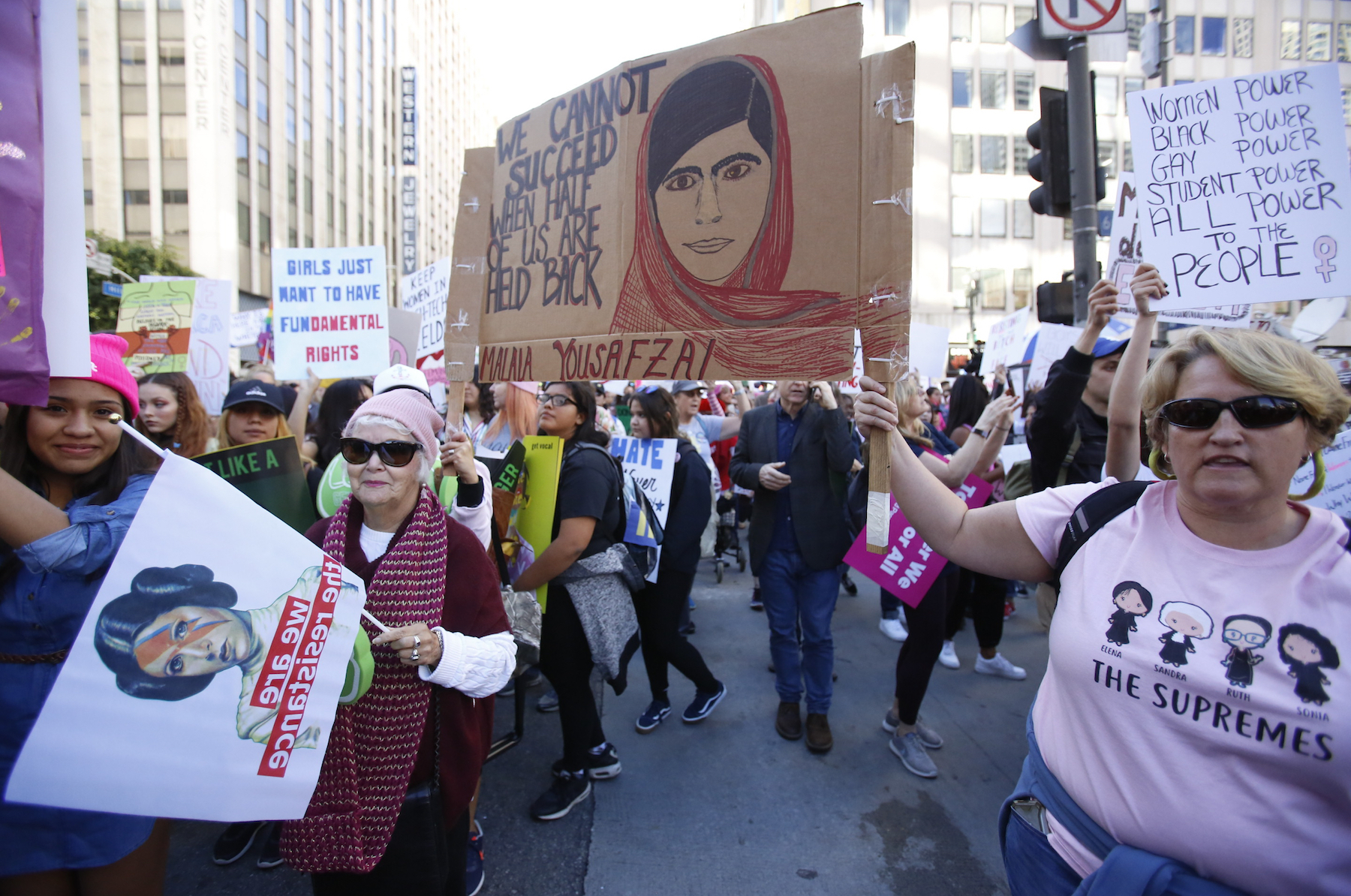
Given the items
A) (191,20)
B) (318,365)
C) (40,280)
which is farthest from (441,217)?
(40,280)

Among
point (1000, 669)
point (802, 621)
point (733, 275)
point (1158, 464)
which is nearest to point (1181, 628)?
point (1158, 464)

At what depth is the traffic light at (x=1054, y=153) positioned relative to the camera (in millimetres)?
4227

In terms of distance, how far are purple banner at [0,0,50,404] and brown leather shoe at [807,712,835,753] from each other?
11.3ft

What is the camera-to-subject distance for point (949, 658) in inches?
184

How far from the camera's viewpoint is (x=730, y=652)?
4891 millimetres

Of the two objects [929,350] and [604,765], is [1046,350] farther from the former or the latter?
[604,765]

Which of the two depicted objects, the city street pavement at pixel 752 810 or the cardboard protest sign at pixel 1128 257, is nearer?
the city street pavement at pixel 752 810

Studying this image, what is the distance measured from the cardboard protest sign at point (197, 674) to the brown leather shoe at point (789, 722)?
9.26 feet

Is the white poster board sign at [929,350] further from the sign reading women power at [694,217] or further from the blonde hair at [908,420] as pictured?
the sign reading women power at [694,217]

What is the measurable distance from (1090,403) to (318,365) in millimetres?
4878

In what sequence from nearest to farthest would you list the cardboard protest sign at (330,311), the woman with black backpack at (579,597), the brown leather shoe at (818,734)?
the woman with black backpack at (579,597) < the brown leather shoe at (818,734) < the cardboard protest sign at (330,311)

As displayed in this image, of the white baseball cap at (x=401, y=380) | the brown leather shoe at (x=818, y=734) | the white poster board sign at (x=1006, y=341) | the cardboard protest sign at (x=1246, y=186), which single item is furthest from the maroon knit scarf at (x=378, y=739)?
the white poster board sign at (x=1006, y=341)

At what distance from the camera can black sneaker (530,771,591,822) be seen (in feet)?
9.84

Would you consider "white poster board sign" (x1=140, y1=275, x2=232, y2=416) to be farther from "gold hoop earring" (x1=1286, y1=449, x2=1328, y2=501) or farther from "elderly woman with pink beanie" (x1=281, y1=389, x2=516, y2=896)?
"gold hoop earring" (x1=1286, y1=449, x2=1328, y2=501)
